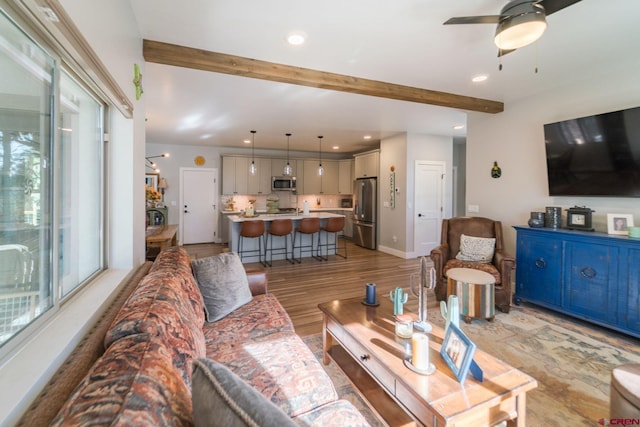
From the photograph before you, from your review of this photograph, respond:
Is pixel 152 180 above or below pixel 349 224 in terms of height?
above

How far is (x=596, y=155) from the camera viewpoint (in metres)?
3.01

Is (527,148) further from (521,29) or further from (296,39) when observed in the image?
Answer: (296,39)

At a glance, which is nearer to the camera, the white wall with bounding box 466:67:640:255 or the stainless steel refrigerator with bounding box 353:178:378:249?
the white wall with bounding box 466:67:640:255

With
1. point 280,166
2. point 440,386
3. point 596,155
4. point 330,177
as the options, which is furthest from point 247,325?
point 330,177

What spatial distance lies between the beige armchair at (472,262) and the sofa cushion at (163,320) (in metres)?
2.93

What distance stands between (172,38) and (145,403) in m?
2.74

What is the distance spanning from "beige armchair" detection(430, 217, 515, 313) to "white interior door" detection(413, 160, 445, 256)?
210 centimetres

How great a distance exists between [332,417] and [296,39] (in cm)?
261

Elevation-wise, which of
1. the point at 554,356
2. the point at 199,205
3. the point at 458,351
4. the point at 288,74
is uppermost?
the point at 288,74

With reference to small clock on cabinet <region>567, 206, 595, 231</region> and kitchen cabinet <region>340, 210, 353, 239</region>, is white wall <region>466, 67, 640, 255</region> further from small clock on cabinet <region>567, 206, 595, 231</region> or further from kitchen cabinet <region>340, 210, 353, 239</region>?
kitchen cabinet <region>340, 210, 353, 239</region>

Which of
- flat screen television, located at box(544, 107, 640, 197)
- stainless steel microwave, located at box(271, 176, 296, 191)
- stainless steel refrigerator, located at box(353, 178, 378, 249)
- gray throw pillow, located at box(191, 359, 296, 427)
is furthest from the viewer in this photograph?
stainless steel microwave, located at box(271, 176, 296, 191)

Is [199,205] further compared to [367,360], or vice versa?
[199,205]

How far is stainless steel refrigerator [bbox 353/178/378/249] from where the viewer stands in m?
6.75

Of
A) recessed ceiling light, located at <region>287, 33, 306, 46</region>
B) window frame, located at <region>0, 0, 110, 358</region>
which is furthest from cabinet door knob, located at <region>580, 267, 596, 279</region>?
window frame, located at <region>0, 0, 110, 358</region>
